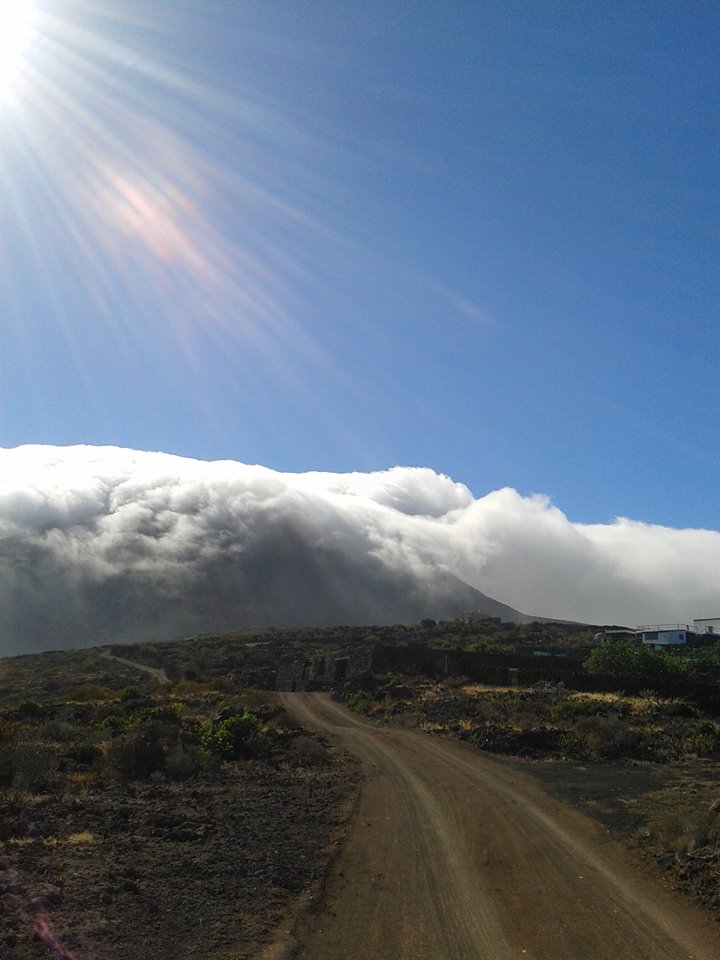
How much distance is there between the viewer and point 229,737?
82.1 ft

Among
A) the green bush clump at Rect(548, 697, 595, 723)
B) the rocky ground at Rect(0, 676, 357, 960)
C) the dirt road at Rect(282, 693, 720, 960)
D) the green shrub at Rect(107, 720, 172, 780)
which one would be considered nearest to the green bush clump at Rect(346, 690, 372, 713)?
the green bush clump at Rect(548, 697, 595, 723)

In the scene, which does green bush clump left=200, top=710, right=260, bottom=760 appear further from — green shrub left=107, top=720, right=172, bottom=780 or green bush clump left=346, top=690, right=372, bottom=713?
green bush clump left=346, top=690, right=372, bottom=713

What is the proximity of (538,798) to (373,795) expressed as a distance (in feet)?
14.4

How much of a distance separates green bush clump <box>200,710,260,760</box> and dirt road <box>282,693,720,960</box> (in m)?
7.65

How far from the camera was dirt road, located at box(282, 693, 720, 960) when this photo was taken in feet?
28.8

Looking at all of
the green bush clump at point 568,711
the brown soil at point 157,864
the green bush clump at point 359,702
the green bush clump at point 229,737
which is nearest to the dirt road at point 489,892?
the brown soil at point 157,864

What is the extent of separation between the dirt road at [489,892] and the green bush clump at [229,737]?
765 centimetres

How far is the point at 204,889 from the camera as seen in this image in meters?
10.4

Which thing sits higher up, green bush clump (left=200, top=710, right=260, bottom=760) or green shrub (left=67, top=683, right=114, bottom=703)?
green bush clump (left=200, top=710, right=260, bottom=760)

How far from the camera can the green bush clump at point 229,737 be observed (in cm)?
2431

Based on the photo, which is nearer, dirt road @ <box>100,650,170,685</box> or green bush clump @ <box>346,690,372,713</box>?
green bush clump @ <box>346,690,372,713</box>

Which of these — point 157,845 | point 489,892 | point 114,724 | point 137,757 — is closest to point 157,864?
point 157,845

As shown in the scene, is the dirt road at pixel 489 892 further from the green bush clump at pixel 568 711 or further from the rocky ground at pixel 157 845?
the green bush clump at pixel 568 711

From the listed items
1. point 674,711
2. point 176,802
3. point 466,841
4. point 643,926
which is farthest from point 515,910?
point 674,711
